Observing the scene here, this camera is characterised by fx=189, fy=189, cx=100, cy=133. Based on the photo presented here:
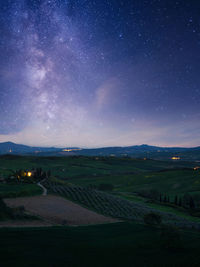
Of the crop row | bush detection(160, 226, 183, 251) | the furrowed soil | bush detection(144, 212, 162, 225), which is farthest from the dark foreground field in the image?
the crop row

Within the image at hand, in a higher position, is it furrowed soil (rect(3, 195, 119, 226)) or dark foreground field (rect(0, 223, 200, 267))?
dark foreground field (rect(0, 223, 200, 267))

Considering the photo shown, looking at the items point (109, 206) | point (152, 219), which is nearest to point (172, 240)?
point (152, 219)

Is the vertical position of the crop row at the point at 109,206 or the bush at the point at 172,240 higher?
the bush at the point at 172,240

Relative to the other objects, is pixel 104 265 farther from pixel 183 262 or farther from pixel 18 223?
pixel 18 223

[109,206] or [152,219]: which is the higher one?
[152,219]

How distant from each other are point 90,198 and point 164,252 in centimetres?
4185

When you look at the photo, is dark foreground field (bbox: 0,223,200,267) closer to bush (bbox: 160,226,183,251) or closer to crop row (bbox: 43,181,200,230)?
bush (bbox: 160,226,183,251)

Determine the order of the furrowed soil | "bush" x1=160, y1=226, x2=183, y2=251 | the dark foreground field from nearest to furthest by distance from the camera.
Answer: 1. the dark foreground field
2. "bush" x1=160, y1=226, x2=183, y2=251
3. the furrowed soil

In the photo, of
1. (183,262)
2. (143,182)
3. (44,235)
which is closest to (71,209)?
(44,235)

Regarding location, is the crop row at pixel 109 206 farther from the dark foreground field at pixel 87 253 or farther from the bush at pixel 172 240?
the bush at pixel 172 240

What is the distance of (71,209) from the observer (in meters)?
43.8

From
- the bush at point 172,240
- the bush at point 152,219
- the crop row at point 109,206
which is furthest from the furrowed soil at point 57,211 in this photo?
the bush at point 172,240

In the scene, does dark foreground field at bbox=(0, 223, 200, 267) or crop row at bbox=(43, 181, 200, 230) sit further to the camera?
crop row at bbox=(43, 181, 200, 230)

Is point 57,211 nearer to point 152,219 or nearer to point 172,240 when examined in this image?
point 152,219
